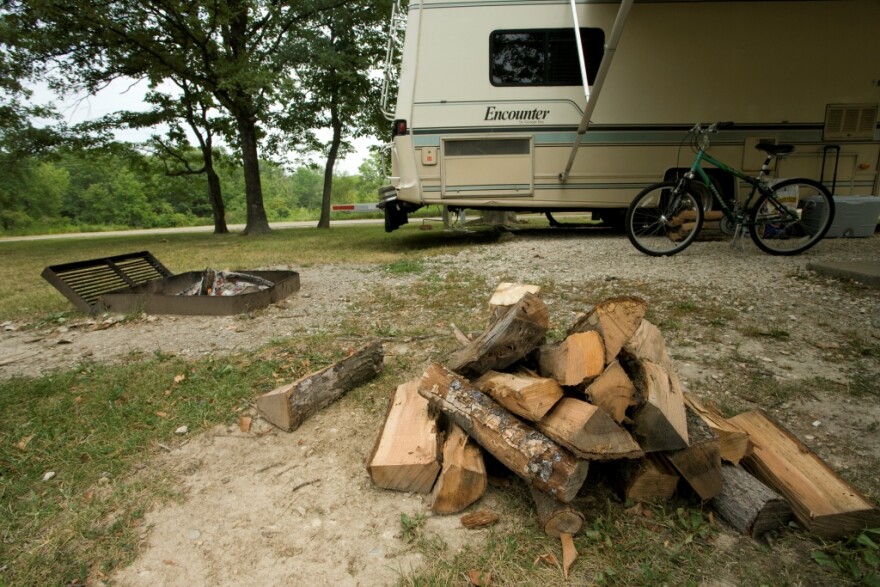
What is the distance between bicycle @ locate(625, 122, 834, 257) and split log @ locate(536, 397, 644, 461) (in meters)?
4.08

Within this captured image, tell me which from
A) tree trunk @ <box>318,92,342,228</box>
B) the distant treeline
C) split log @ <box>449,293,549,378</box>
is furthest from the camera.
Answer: the distant treeline

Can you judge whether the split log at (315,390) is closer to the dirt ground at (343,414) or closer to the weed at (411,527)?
the dirt ground at (343,414)

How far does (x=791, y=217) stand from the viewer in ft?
16.4

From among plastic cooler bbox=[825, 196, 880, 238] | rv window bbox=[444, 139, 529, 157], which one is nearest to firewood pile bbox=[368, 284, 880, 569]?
rv window bbox=[444, 139, 529, 157]

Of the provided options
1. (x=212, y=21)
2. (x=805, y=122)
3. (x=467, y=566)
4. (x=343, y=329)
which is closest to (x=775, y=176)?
(x=805, y=122)

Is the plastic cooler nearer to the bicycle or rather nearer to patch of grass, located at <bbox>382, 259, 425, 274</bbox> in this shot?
the bicycle

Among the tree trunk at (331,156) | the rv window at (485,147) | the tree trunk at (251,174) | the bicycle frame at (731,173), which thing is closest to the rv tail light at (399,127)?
the rv window at (485,147)

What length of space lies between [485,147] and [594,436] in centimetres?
592

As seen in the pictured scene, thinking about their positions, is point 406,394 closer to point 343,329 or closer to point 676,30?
point 343,329

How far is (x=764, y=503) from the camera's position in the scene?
1.50 m

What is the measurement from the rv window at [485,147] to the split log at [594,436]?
5.82 m

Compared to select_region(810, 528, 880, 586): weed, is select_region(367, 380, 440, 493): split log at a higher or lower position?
higher

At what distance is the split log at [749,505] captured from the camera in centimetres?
150

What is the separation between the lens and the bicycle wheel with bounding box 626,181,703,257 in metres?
5.05
